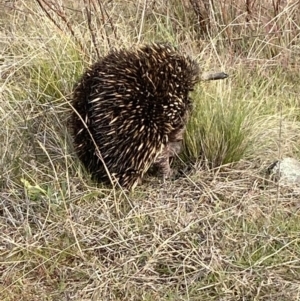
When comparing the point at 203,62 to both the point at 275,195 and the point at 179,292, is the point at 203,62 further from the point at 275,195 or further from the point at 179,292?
the point at 179,292

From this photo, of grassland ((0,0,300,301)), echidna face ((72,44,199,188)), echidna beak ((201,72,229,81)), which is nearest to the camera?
grassland ((0,0,300,301))

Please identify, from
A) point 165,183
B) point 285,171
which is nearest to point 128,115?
point 165,183

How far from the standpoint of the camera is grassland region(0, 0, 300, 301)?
103 inches

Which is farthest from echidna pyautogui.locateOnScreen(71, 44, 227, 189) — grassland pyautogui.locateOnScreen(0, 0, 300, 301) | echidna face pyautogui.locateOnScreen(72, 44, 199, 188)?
grassland pyautogui.locateOnScreen(0, 0, 300, 301)

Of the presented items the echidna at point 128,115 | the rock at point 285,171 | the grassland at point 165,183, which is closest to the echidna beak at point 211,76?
the grassland at point 165,183

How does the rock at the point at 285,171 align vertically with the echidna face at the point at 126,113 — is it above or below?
below

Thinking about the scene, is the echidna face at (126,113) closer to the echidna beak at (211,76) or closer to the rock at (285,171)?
the echidna beak at (211,76)

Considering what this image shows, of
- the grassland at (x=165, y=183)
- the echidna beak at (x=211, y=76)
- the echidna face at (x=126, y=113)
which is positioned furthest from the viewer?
the echidna beak at (x=211, y=76)

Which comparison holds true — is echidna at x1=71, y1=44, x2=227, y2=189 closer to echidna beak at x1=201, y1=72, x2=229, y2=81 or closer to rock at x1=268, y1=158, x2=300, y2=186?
echidna beak at x1=201, y1=72, x2=229, y2=81

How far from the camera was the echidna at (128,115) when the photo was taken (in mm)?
2996

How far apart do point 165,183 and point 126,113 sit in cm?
39

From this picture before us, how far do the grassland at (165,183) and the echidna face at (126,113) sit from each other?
12 centimetres

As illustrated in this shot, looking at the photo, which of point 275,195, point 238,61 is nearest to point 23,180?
point 275,195

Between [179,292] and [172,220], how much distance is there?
0.37 metres
